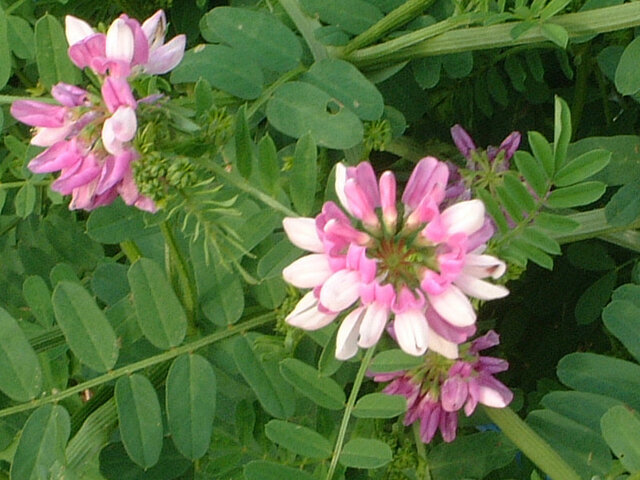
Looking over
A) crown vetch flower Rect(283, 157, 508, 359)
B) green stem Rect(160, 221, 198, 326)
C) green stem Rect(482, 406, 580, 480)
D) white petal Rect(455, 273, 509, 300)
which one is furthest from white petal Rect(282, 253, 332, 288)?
green stem Rect(482, 406, 580, 480)

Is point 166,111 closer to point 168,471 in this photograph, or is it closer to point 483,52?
point 168,471

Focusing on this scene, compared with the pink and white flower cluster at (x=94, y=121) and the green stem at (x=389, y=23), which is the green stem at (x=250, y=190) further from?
the green stem at (x=389, y=23)

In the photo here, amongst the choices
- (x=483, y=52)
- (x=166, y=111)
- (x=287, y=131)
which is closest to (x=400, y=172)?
(x=483, y=52)

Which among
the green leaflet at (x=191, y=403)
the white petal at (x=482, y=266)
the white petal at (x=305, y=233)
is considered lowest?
the green leaflet at (x=191, y=403)

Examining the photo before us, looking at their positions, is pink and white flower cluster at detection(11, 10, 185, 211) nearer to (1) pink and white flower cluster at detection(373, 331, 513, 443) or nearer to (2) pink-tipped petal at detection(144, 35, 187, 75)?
(2) pink-tipped petal at detection(144, 35, 187, 75)

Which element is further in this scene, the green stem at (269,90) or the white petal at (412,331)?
the green stem at (269,90)

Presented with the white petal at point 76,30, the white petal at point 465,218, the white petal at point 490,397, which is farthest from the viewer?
the white petal at point 490,397

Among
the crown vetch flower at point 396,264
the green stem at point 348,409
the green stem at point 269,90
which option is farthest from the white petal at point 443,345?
the green stem at point 269,90
